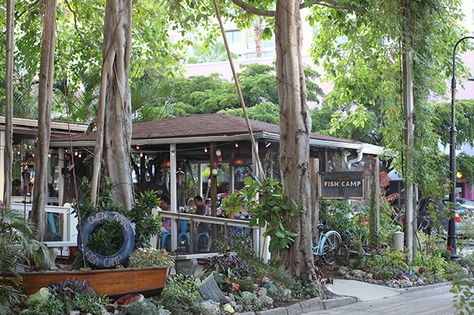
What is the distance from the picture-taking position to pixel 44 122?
43.8 ft

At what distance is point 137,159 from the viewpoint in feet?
76.9

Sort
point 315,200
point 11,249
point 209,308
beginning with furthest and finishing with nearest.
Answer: point 315,200 < point 209,308 < point 11,249

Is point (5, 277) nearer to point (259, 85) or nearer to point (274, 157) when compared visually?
point (274, 157)

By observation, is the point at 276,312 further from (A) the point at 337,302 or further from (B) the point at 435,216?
(B) the point at 435,216

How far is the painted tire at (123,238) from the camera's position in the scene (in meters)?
11.6

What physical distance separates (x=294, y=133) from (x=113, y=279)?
16.7 ft

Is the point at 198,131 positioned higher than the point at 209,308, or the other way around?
the point at 198,131

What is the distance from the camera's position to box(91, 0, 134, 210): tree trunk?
13109 mm

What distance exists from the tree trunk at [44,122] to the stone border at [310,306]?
413 cm

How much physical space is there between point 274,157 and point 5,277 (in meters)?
10.8

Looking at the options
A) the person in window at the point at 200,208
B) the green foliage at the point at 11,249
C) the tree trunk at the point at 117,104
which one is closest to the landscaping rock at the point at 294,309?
the tree trunk at the point at 117,104

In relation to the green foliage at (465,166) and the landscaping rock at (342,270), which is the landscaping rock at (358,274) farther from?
the green foliage at (465,166)

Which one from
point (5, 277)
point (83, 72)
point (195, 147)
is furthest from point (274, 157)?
point (5, 277)

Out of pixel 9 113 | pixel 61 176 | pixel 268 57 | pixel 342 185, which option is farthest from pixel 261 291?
pixel 268 57
